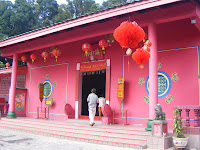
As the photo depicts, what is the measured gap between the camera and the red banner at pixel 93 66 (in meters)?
8.93

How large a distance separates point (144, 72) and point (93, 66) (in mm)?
2374

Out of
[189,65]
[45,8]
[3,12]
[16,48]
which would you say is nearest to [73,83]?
[16,48]

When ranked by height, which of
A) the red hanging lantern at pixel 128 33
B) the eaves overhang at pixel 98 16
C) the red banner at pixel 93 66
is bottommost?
the red banner at pixel 93 66

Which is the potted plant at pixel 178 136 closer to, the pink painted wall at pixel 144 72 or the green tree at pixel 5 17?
the pink painted wall at pixel 144 72

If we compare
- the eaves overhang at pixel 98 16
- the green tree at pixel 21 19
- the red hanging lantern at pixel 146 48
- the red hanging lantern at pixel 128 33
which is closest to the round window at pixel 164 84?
the red hanging lantern at pixel 146 48

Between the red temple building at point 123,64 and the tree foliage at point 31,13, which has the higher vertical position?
the tree foliage at point 31,13

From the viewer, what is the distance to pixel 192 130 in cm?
512

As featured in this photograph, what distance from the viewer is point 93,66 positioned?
9.21 m

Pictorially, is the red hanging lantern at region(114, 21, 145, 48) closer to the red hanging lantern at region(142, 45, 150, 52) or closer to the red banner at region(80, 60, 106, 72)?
the red hanging lantern at region(142, 45, 150, 52)

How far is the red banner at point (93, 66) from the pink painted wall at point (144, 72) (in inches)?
13.9

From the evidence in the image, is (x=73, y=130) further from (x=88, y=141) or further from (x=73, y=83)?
(x=73, y=83)

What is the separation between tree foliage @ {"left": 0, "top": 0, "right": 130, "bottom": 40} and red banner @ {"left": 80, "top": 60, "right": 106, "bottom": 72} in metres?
9.28

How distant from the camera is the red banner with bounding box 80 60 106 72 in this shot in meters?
8.93

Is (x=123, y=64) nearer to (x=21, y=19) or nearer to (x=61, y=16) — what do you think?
(x=21, y=19)
